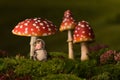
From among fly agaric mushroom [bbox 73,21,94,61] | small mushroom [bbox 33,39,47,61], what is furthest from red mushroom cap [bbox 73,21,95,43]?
small mushroom [bbox 33,39,47,61]

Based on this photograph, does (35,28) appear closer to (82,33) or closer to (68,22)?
(68,22)

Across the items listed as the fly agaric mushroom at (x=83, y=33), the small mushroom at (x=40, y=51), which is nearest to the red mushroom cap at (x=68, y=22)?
the fly agaric mushroom at (x=83, y=33)

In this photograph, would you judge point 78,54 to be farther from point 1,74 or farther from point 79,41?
point 1,74

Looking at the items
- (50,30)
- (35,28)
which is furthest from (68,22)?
(35,28)

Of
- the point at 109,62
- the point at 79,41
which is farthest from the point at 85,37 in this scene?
the point at 109,62

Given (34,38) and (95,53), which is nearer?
(34,38)

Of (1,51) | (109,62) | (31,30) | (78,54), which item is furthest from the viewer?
(78,54)
